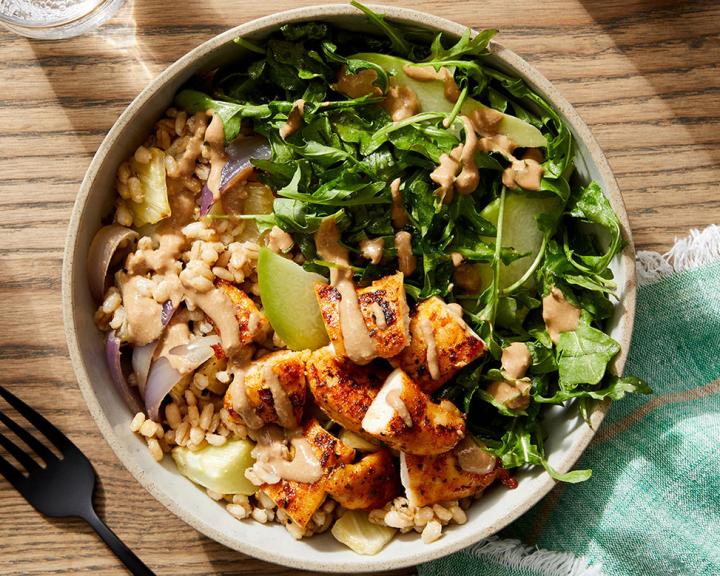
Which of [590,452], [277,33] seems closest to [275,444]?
[590,452]

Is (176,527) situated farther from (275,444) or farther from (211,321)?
(211,321)

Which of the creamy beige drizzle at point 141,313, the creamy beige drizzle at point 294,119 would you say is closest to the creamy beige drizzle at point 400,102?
the creamy beige drizzle at point 294,119

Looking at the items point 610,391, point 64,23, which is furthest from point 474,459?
point 64,23

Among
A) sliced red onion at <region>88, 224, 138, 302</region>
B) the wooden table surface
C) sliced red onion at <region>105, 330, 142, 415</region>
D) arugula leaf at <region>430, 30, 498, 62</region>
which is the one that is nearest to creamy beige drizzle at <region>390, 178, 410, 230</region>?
arugula leaf at <region>430, 30, 498, 62</region>

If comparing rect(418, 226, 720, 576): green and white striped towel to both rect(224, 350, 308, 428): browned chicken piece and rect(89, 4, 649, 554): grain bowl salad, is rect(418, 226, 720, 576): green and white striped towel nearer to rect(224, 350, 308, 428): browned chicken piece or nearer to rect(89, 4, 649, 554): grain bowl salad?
rect(89, 4, 649, 554): grain bowl salad

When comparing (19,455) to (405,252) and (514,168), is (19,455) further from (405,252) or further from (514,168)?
(514,168)

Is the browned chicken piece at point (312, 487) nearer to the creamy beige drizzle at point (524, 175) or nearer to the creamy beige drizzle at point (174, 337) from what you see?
the creamy beige drizzle at point (174, 337)
